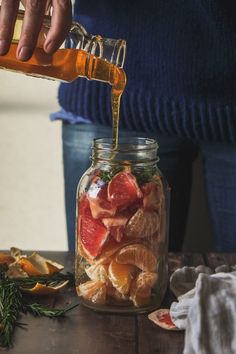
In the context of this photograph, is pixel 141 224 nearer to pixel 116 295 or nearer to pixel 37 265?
pixel 116 295

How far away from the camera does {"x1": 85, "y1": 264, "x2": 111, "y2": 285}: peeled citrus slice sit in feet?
2.74

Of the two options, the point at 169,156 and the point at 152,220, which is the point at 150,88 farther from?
the point at 152,220

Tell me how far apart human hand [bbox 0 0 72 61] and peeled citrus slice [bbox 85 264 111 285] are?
0.23m

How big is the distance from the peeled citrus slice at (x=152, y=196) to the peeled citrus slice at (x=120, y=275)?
67 mm

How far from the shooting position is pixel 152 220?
2.77 feet

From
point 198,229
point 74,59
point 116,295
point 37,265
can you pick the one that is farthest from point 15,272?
point 198,229

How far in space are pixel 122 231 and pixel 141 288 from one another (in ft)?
0.21

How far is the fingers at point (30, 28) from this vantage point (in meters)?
0.82

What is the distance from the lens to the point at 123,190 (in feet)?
2.75

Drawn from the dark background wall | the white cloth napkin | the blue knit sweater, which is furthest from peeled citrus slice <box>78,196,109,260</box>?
the dark background wall

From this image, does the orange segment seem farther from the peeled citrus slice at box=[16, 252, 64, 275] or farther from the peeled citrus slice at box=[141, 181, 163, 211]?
the peeled citrus slice at box=[16, 252, 64, 275]

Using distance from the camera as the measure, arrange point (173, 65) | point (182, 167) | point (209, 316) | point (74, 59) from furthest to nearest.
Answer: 1. point (182, 167)
2. point (173, 65)
3. point (74, 59)
4. point (209, 316)

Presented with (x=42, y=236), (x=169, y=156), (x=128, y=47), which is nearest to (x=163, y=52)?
(x=128, y=47)

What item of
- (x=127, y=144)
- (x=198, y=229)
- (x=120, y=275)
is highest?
(x=127, y=144)
